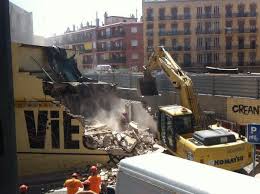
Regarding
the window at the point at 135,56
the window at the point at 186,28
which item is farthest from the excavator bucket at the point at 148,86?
the window at the point at 135,56

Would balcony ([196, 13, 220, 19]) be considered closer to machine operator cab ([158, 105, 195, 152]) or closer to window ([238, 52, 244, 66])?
window ([238, 52, 244, 66])

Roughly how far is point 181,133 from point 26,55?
8.81 meters

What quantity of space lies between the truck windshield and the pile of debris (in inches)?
102

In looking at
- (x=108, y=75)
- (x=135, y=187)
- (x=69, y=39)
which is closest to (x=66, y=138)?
(x=135, y=187)

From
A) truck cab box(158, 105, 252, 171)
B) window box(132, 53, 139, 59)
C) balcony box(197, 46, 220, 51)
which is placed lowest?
truck cab box(158, 105, 252, 171)

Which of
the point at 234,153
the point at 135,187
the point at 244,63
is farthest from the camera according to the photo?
the point at 244,63

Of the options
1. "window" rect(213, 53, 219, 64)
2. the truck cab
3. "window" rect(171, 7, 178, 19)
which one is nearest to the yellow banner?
the truck cab

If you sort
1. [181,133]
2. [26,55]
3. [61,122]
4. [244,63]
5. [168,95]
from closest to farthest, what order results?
1. [181,133]
2. [61,122]
3. [26,55]
4. [168,95]
5. [244,63]

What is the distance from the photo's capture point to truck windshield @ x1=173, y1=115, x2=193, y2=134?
15.6 meters

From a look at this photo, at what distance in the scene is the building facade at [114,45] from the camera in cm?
7625

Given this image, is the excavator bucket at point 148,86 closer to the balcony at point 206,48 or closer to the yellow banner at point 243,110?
the yellow banner at point 243,110

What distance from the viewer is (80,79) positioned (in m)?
22.9

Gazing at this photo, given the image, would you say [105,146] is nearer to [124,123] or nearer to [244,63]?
[124,123]

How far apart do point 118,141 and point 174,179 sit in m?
11.8
